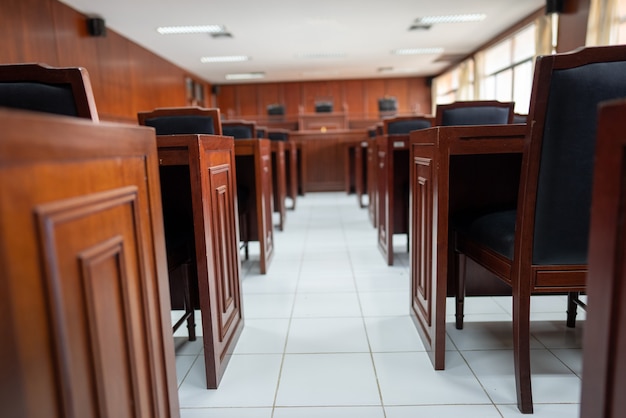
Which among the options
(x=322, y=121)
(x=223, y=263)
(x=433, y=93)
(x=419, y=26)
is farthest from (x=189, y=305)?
(x=433, y=93)

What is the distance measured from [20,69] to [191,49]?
7447 mm

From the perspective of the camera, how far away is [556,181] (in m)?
1.13

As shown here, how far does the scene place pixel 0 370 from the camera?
485 millimetres

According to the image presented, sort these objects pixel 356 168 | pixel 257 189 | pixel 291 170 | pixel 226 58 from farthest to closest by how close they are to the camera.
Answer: pixel 226 58 < pixel 356 168 < pixel 291 170 < pixel 257 189

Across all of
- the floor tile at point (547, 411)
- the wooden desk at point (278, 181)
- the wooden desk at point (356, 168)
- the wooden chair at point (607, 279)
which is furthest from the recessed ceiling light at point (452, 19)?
the wooden chair at point (607, 279)

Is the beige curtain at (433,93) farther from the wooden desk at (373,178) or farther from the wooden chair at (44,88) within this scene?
the wooden chair at (44,88)

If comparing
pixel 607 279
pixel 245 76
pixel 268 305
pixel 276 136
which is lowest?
pixel 268 305

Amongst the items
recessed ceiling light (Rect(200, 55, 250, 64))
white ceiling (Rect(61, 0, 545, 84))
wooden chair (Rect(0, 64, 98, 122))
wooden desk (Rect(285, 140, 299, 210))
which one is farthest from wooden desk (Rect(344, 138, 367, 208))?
wooden chair (Rect(0, 64, 98, 122))

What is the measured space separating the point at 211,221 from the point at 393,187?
1.61 m

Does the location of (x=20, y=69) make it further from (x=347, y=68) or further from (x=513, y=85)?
(x=347, y=68)

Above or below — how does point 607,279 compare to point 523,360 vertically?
above

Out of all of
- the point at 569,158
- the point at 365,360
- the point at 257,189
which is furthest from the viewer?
the point at 257,189

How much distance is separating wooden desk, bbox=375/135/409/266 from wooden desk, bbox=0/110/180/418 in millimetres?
2012

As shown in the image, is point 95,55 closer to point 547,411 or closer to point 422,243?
point 422,243
